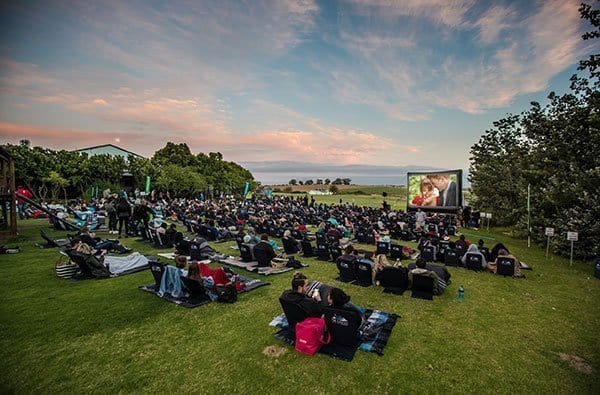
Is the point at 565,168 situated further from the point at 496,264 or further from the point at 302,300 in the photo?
the point at 302,300

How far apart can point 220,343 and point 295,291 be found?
6.38 feet

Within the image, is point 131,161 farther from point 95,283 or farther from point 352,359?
point 352,359

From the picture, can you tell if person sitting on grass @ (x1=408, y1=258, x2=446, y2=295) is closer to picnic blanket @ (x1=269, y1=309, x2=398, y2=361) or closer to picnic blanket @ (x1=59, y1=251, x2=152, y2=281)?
picnic blanket @ (x1=269, y1=309, x2=398, y2=361)

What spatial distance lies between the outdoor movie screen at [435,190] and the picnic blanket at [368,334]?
1052 inches

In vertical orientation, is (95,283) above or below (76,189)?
below

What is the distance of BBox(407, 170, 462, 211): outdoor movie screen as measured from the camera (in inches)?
1210

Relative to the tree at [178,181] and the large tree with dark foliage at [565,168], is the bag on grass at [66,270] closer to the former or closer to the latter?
the large tree with dark foliage at [565,168]

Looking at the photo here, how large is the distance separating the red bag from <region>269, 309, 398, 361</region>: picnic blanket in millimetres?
221

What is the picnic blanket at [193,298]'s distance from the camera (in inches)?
335

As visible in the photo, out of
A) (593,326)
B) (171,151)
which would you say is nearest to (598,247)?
(593,326)

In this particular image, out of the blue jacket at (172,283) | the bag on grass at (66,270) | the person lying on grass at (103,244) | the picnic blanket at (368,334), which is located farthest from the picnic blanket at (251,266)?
the bag on grass at (66,270)

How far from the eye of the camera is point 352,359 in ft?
19.3

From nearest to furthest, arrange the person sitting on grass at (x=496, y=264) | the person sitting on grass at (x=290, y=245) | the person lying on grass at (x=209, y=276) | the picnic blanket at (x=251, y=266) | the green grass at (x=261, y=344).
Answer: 1. the green grass at (x=261, y=344)
2. the person lying on grass at (x=209, y=276)
3. the person sitting on grass at (x=496, y=264)
4. the picnic blanket at (x=251, y=266)
5. the person sitting on grass at (x=290, y=245)

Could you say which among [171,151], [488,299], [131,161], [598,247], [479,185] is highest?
[171,151]
